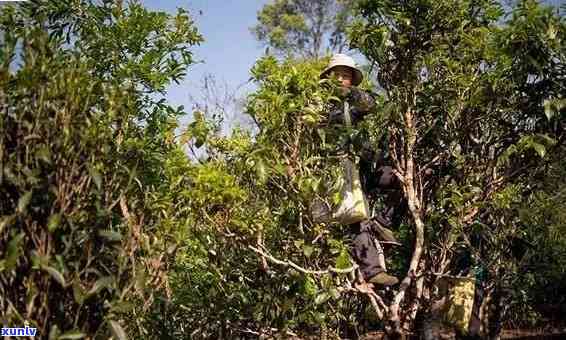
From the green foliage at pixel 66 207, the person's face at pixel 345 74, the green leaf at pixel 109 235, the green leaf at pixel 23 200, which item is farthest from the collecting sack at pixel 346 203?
the green leaf at pixel 23 200

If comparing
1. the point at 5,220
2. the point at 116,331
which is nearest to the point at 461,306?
the point at 116,331

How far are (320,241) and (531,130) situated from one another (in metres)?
1.38

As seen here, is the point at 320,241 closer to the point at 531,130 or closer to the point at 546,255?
the point at 531,130

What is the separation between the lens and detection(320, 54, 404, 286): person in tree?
9.31 ft

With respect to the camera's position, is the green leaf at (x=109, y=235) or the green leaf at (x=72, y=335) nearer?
the green leaf at (x=72, y=335)

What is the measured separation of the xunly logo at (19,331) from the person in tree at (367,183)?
162cm

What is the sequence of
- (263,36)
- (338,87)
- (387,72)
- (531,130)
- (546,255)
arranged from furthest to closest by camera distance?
(263,36) → (546,255) → (387,72) → (531,130) → (338,87)

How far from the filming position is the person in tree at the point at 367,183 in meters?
2.84

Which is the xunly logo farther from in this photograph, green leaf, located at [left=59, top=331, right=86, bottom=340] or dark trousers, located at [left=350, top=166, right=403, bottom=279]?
dark trousers, located at [left=350, top=166, right=403, bottom=279]

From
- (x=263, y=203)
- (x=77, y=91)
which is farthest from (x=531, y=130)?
(x=77, y=91)

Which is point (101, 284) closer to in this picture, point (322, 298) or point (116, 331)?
point (116, 331)

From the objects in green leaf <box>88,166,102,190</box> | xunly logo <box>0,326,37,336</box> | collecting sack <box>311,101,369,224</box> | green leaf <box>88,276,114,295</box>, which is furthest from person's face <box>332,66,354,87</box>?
xunly logo <box>0,326,37,336</box>

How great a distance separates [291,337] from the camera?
10.1ft

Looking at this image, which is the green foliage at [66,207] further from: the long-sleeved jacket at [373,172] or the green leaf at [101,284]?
the long-sleeved jacket at [373,172]
